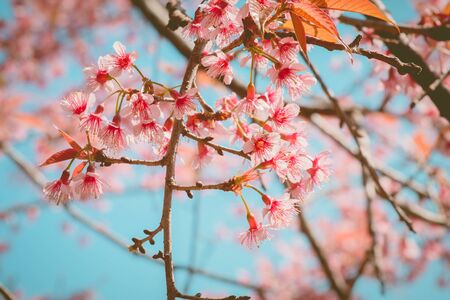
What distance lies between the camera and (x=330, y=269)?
345 centimetres

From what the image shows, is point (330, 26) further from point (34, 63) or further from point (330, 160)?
point (34, 63)

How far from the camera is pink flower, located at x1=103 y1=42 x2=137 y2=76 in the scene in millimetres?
1145

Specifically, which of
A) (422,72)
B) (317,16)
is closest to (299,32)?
(317,16)

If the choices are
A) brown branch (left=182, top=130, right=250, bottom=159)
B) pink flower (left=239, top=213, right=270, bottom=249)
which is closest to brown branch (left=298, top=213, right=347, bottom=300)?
pink flower (left=239, top=213, right=270, bottom=249)

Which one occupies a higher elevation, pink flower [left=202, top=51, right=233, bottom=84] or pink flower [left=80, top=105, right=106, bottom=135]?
pink flower [left=202, top=51, right=233, bottom=84]

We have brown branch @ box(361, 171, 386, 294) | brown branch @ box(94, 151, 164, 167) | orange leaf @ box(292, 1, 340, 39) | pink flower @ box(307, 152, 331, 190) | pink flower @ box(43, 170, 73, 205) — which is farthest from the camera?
brown branch @ box(361, 171, 386, 294)

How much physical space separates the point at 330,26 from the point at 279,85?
0.28 m

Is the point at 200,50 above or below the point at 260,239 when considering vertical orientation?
above

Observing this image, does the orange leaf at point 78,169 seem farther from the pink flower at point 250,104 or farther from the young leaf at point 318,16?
the young leaf at point 318,16

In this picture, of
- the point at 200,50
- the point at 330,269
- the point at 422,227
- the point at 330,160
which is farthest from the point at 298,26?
the point at 422,227

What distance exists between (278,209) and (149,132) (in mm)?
458

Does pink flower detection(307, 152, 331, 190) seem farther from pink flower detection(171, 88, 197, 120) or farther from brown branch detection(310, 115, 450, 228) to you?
brown branch detection(310, 115, 450, 228)

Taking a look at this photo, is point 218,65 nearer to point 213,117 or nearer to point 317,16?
point 213,117

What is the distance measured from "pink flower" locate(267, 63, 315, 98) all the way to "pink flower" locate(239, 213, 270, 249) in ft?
1.35
